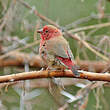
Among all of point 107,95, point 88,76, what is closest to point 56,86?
point 88,76

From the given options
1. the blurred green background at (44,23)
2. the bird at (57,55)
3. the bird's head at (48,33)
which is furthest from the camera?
the blurred green background at (44,23)

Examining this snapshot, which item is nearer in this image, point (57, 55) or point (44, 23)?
point (57, 55)

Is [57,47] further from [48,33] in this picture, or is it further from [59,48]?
[48,33]

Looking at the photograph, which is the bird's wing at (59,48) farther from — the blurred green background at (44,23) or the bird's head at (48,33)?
the blurred green background at (44,23)

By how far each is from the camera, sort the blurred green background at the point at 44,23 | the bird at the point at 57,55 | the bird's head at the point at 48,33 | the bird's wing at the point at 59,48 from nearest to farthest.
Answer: the bird at the point at 57,55 → the bird's wing at the point at 59,48 → the bird's head at the point at 48,33 → the blurred green background at the point at 44,23

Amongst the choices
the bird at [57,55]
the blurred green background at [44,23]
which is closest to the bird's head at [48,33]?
the bird at [57,55]

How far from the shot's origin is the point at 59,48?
239 cm

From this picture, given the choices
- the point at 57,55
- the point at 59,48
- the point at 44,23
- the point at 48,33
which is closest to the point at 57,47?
the point at 59,48

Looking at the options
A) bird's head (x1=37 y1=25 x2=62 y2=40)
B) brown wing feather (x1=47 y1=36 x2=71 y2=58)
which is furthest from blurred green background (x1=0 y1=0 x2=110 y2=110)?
brown wing feather (x1=47 y1=36 x2=71 y2=58)

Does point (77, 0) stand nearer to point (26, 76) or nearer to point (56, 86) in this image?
point (56, 86)

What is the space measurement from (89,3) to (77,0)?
0.95 m

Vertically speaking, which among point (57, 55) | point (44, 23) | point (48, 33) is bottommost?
point (57, 55)

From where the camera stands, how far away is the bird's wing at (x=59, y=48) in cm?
230

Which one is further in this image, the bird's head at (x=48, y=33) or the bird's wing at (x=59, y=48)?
the bird's head at (x=48, y=33)
